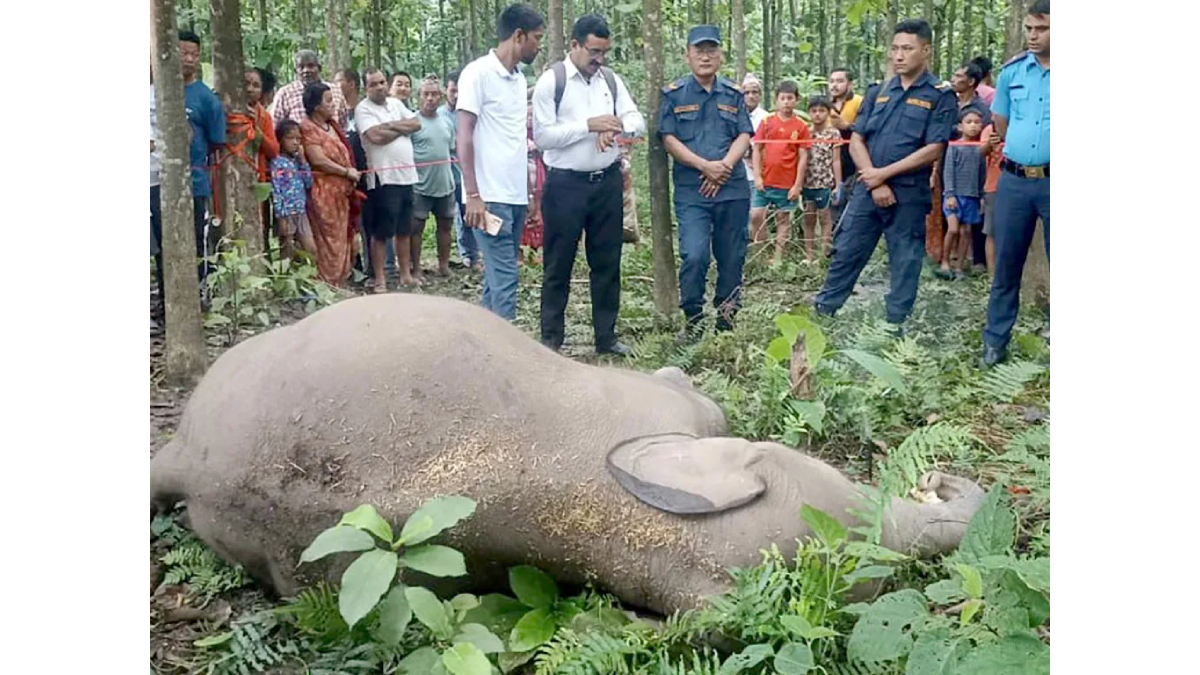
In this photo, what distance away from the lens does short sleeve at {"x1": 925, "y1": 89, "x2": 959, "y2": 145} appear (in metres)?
6.48

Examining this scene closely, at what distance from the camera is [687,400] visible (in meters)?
3.73

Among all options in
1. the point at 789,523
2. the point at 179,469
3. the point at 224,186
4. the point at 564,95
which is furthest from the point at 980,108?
the point at 179,469

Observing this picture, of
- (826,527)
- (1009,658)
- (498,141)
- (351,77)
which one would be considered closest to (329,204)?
(351,77)

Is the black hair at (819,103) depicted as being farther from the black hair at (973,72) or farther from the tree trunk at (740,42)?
the black hair at (973,72)

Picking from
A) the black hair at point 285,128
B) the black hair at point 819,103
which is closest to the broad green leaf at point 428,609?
the black hair at point 285,128

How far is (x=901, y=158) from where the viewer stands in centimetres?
655

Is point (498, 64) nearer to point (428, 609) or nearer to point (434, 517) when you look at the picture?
point (434, 517)

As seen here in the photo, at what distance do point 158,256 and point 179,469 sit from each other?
3.27m

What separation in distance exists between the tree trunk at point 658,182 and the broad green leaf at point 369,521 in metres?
4.18

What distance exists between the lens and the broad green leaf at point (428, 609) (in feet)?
9.09

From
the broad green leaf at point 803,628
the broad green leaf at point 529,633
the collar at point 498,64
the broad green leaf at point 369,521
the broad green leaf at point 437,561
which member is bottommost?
the broad green leaf at point 529,633

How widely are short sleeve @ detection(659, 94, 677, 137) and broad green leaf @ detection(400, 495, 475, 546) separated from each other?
4.29 meters

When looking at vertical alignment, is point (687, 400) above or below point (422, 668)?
above

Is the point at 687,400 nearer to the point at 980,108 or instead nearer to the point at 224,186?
the point at 224,186
